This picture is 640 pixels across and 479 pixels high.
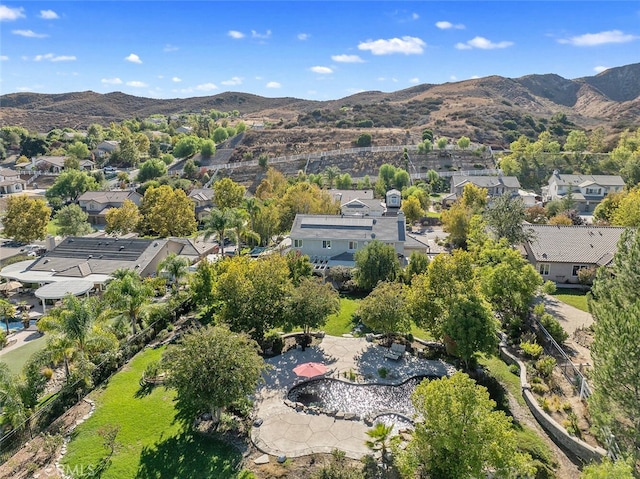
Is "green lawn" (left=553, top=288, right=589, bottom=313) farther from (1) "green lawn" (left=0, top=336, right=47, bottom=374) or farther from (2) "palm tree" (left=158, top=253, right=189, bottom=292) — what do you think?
(1) "green lawn" (left=0, top=336, right=47, bottom=374)

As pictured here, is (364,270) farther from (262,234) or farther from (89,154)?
(89,154)

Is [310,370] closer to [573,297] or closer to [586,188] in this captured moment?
[573,297]

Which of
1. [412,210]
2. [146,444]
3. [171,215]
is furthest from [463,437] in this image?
[412,210]

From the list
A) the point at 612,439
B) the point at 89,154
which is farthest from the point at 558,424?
the point at 89,154

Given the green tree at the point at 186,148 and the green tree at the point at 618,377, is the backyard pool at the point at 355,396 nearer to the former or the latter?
the green tree at the point at 618,377

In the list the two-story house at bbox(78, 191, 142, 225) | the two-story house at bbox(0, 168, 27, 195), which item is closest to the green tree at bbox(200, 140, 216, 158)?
the two-story house at bbox(0, 168, 27, 195)

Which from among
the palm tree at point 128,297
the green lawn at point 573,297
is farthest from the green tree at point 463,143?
the palm tree at point 128,297
